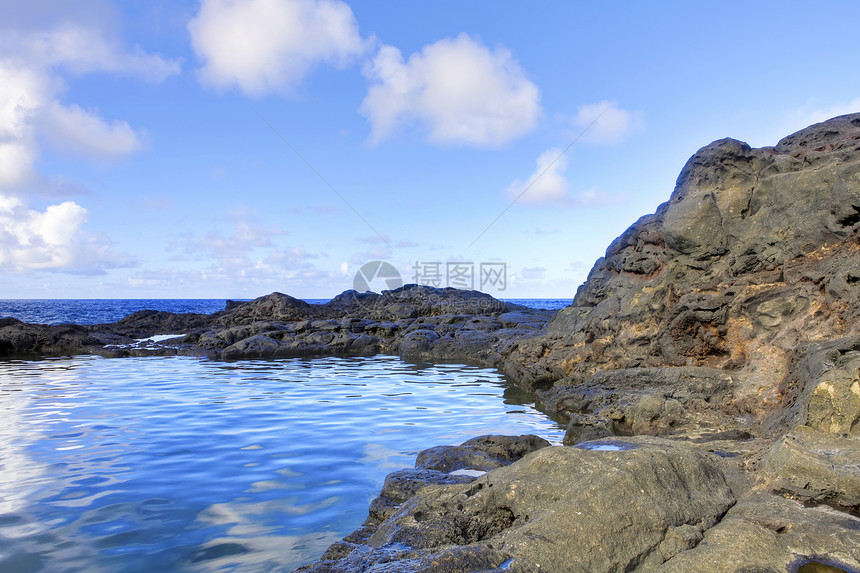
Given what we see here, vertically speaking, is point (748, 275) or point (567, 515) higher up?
point (748, 275)

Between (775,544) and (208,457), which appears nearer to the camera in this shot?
(775,544)

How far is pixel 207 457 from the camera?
669 centimetres

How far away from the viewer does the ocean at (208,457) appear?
171 inches

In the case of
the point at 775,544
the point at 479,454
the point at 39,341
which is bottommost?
the point at 479,454

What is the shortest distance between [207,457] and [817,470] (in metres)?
6.35

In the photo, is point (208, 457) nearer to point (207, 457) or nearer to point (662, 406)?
point (207, 457)

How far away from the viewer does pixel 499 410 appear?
Result: 9.84 m

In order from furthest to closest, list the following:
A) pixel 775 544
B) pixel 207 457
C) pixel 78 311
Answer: pixel 78 311, pixel 207 457, pixel 775 544

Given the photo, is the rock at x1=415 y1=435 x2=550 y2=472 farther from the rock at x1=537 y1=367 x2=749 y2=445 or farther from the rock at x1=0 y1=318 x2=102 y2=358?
the rock at x1=0 y1=318 x2=102 y2=358

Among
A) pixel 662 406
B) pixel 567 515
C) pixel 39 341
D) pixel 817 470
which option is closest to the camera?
pixel 567 515

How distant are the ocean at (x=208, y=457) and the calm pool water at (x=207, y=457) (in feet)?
0.07

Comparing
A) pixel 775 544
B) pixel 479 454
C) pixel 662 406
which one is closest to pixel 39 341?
pixel 479 454

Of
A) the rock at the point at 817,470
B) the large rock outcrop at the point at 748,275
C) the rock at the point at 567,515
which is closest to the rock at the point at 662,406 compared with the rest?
the large rock outcrop at the point at 748,275

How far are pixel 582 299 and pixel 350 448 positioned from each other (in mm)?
8638
